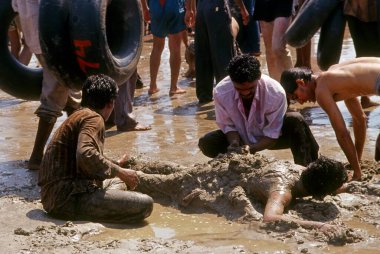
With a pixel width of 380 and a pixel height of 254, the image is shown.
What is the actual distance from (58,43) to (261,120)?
1.73 meters

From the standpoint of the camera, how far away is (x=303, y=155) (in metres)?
6.71

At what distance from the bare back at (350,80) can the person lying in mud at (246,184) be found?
0.75 metres

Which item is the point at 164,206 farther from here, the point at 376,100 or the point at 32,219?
the point at 376,100

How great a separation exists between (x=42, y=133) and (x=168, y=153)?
1.16 m

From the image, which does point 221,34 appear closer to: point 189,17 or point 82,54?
point 189,17

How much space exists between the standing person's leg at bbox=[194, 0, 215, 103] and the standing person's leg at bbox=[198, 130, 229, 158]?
3.36 meters

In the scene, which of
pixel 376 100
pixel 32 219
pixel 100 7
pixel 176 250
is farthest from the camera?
pixel 376 100

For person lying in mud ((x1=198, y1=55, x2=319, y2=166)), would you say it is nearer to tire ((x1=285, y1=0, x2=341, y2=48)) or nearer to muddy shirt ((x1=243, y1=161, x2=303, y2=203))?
muddy shirt ((x1=243, y1=161, x2=303, y2=203))

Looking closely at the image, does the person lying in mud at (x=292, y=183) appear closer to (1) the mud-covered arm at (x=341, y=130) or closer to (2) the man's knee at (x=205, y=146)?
(1) the mud-covered arm at (x=341, y=130)

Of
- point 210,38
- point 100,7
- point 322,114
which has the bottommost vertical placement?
point 322,114

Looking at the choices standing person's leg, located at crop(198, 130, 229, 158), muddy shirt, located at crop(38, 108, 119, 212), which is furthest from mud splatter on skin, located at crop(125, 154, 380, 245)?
muddy shirt, located at crop(38, 108, 119, 212)

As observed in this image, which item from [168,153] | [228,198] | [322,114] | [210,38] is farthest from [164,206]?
[210,38]

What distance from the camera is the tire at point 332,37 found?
843 cm

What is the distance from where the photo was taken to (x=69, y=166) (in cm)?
578
